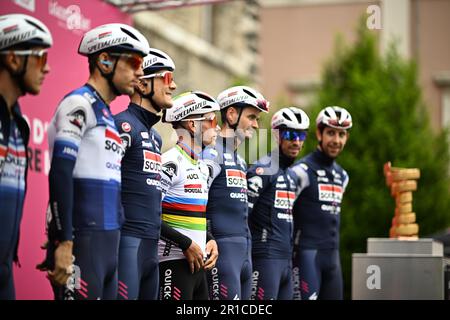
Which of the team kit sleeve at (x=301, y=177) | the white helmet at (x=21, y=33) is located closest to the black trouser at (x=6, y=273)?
the white helmet at (x=21, y=33)

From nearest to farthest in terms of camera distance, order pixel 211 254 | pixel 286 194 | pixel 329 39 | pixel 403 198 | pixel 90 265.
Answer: pixel 90 265 < pixel 211 254 < pixel 286 194 < pixel 403 198 < pixel 329 39

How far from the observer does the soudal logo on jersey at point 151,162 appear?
769 cm

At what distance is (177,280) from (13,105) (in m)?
2.50

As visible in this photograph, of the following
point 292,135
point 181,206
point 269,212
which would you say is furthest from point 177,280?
point 292,135

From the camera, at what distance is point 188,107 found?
8586mm

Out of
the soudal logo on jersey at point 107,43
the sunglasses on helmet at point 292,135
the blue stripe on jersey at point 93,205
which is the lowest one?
the blue stripe on jersey at point 93,205

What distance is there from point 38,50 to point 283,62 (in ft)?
108

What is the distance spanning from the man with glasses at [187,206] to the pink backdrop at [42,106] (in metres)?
2.77

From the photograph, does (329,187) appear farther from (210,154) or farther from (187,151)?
(187,151)

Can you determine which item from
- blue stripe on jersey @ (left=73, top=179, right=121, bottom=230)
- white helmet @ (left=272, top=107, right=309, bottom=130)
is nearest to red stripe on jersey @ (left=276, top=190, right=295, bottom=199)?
white helmet @ (left=272, top=107, right=309, bottom=130)

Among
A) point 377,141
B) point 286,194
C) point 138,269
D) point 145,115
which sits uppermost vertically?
point 377,141

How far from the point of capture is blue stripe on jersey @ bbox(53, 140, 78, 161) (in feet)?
21.1

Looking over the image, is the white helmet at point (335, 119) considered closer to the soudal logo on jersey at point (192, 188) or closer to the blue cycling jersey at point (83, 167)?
the soudal logo on jersey at point (192, 188)
